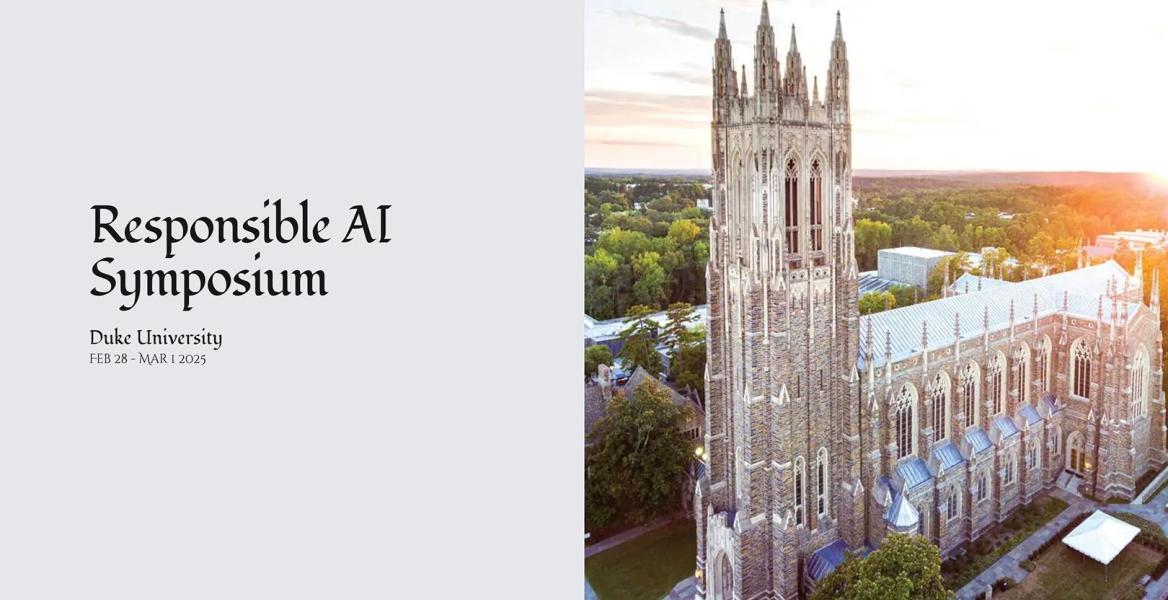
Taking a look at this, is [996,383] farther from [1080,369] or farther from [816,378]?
[816,378]

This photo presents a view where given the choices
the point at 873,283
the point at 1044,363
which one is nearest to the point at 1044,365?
the point at 1044,363

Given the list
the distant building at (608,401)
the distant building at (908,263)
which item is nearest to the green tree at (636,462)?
the distant building at (608,401)

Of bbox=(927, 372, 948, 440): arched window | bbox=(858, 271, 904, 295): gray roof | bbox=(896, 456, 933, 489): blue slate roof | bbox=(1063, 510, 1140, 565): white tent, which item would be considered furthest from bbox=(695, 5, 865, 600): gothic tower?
bbox=(858, 271, 904, 295): gray roof

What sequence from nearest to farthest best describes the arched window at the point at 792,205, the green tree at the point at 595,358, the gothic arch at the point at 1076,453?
the arched window at the point at 792,205, the gothic arch at the point at 1076,453, the green tree at the point at 595,358

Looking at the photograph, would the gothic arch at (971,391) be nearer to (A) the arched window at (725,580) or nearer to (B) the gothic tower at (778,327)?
(B) the gothic tower at (778,327)

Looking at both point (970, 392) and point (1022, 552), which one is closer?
point (1022, 552)

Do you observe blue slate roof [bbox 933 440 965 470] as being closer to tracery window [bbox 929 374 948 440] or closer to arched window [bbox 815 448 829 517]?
tracery window [bbox 929 374 948 440]
